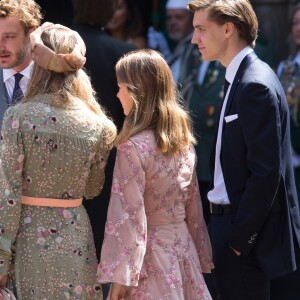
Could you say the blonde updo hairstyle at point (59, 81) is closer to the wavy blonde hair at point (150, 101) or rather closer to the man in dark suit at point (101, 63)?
the wavy blonde hair at point (150, 101)

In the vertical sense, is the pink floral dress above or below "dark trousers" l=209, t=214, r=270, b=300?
above

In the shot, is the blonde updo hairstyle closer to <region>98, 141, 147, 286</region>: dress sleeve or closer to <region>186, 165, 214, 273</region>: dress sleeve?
<region>98, 141, 147, 286</region>: dress sleeve

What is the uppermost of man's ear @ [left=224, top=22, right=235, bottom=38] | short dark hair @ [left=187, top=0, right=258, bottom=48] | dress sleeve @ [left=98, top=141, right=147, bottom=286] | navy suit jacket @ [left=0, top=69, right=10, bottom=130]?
short dark hair @ [left=187, top=0, right=258, bottom=48]

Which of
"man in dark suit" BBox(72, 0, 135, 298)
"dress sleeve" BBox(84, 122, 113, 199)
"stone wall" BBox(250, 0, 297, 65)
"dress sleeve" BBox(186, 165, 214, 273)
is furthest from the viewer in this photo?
"stone wall" BBox(250, 0, 297, 65)

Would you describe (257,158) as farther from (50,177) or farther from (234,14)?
(50,177)

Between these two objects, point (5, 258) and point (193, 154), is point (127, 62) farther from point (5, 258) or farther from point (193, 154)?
point (5, 258)

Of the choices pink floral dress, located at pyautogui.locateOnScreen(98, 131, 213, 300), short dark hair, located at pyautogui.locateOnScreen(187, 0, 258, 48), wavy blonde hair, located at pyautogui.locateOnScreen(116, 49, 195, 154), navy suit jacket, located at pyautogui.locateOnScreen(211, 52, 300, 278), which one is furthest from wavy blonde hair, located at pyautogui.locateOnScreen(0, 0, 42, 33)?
navy suit jacket, located at pyautogui.locateOnScreen(211, 52, 300, 278)

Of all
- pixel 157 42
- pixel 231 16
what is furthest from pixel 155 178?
pixel 157 42

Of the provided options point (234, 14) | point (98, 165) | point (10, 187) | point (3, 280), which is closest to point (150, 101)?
point (98, 165)

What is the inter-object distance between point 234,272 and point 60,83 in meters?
1.14

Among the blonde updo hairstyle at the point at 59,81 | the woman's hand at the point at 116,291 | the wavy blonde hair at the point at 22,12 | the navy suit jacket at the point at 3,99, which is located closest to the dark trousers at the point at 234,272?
the woman's hand at the point at 116,291

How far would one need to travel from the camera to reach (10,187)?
12.7 feet

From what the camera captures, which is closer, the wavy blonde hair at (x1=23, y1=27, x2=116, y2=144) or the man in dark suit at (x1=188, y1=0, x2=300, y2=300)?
the wavy blonde hair at (x1=23, y1=27, x2=116, y2=144)

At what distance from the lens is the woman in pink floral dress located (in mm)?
4008
